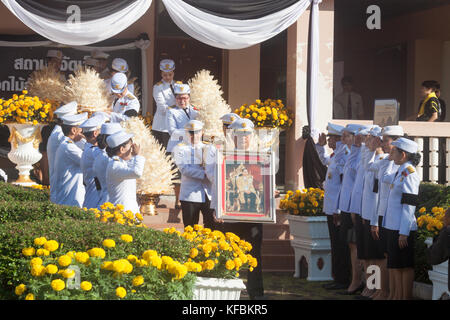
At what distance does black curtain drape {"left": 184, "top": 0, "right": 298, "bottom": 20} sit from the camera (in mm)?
10961

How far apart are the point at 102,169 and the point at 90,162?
0.29 m

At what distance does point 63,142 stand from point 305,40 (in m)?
5.16

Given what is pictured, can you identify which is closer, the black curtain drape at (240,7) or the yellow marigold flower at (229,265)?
the yellow marigold flower at (229,265)

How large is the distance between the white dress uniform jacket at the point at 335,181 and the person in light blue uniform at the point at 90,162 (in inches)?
113

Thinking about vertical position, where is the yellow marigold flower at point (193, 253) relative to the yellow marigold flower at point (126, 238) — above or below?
below

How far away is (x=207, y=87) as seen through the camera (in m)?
11.7

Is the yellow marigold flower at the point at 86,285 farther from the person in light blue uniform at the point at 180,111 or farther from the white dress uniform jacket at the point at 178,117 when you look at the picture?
the white dress uniform jacket at the point at 178,117

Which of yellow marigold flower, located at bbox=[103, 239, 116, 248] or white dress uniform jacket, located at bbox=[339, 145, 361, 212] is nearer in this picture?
yellow marigold flower, located at bbox=[103, 239, 116, 248]

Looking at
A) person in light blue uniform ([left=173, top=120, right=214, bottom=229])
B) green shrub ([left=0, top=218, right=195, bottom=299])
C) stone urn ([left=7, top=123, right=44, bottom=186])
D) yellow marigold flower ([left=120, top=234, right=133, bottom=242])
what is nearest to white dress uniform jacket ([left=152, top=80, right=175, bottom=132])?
stone urn ([left=7, top=123, right=44, bottom=186])

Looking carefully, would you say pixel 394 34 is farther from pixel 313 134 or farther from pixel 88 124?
pixel 88 124

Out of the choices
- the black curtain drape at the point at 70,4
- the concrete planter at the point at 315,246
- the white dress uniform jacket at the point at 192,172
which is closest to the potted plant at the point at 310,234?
the concrete planter at the point at 315,246

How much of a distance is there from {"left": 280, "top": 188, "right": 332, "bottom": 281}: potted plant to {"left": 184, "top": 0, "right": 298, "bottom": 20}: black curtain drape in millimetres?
2721

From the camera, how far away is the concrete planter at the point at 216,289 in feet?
17.9

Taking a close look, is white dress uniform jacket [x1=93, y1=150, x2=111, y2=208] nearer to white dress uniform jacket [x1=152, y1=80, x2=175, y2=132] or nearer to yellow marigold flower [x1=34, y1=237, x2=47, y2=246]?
yellow marigold flower [x1=34, y1=237, x2=47, y2=246]
